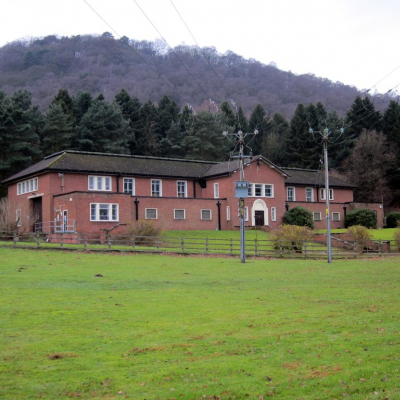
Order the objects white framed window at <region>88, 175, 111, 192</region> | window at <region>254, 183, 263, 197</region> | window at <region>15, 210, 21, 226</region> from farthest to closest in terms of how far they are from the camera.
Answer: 1. window at <region>254, 183, 263, 197</region>
2. white framed window at <region>88, 175, 111, 192</region>
3. window at <region>15, 210, 21, 226</region>

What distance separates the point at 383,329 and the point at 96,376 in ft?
20.5

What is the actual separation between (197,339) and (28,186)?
146 ft

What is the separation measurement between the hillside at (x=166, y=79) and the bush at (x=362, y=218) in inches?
1760

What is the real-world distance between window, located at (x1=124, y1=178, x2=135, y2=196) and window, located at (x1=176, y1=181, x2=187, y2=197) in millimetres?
5313

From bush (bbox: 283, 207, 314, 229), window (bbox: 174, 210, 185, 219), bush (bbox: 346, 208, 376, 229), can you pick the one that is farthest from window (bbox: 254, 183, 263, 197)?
bush (bbox: 346, 208, 376, 229)

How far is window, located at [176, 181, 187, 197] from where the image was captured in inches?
2200

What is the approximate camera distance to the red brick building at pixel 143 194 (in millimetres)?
45062

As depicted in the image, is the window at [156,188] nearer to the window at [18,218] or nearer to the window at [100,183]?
the window at [100,183]

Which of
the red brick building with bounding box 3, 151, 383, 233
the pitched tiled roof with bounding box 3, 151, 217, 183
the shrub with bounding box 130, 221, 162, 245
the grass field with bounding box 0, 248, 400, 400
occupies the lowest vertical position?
the grass field with bounding box 0, 248, 400, 400

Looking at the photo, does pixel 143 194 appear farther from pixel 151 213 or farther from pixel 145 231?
pixel 145 231

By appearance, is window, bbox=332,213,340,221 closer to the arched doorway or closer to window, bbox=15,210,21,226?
the arched doorway

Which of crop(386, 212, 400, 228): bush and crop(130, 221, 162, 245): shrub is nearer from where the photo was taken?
crop(130, 221, 162, 245): shrub

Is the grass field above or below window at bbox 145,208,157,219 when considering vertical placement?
below

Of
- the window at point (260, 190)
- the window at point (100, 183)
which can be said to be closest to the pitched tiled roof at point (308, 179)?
the window at point (260, 190)
